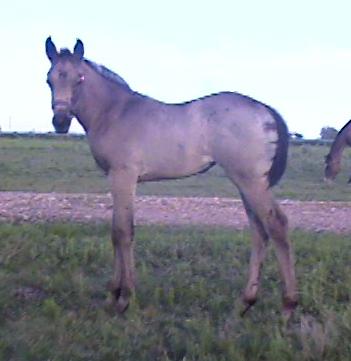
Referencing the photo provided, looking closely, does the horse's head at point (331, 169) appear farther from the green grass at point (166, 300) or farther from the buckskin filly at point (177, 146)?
the buckskin filly at point (177, 146)

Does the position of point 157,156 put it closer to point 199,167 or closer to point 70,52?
point 199,167

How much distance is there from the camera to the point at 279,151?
24.6 ft

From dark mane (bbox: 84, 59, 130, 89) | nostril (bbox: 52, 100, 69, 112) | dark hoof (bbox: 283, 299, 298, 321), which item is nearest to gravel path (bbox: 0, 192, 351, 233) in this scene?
dark mane (bbox: 84, 59, 130, 89)

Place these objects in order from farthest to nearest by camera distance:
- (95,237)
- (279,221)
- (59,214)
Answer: (59,214) < (95,237) < (279,221)

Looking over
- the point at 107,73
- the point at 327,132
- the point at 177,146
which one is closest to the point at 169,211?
the point at 107,73

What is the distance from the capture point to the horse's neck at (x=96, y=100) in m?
7.87

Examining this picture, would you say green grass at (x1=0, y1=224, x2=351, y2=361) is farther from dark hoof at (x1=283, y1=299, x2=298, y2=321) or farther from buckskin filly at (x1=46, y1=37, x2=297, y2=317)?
buckskin filly at (x1=46, y1=37, x2=297, y2=317)

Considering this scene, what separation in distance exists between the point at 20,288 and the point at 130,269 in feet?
3.78

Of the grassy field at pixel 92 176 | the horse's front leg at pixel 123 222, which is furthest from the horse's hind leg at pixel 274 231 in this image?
the grassy field at pixel 92 176

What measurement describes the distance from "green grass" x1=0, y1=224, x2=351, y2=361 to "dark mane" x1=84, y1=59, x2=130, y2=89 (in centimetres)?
201

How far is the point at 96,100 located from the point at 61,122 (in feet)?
2.13

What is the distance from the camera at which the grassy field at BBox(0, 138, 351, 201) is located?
19.5 metres

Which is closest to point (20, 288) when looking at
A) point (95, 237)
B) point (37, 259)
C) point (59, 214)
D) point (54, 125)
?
point (37, 259)

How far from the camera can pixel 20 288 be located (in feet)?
25.6
